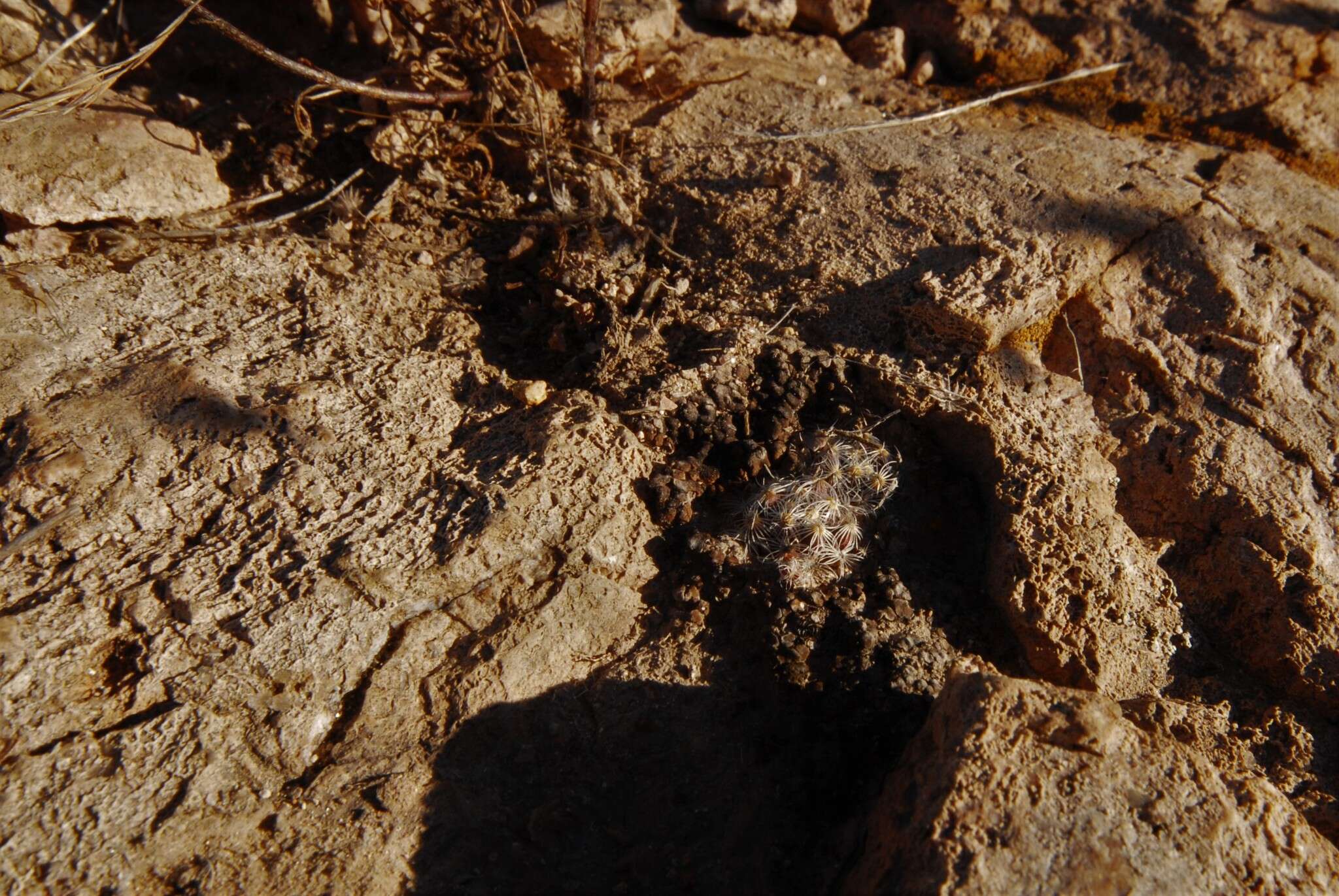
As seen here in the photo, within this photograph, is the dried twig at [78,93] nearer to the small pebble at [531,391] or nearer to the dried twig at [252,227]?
the dried twig at [252,227]

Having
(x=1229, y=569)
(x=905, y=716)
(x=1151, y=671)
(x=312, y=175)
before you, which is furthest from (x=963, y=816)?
(x=312, y=175)

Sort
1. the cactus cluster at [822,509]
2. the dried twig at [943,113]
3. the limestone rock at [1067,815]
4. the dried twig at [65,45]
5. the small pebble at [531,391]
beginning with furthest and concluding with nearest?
the dried twig at [943,113]
the dried twig at [65,45]
the small pebble at [531,391]
the cactus cluster at [822,509]
the limestone rock at [1067,815]

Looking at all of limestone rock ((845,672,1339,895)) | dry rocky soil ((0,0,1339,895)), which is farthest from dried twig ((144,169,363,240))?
limestone rock ((845,672,1339,895))

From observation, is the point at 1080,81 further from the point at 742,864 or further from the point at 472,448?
the point at 742,864

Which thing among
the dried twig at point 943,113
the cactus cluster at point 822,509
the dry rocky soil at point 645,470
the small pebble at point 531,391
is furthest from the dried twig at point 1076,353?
the small pebble at point 531,391

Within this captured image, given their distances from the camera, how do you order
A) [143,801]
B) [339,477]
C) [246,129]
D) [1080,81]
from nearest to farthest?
[143,801]
[339,477]
[246,129]
[1080,81]

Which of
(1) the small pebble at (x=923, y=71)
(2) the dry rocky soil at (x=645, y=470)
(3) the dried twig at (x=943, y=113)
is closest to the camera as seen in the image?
(2) the dry rocky soil at (x=645, y=470)

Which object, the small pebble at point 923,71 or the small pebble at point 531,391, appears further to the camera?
the small pebble at point 923,71

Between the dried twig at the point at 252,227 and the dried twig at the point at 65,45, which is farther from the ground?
the dried twig at the point at 65,45
